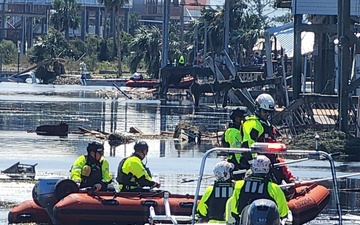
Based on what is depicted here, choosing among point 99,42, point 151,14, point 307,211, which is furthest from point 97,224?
point 151,14

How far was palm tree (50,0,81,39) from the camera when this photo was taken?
10888 cm

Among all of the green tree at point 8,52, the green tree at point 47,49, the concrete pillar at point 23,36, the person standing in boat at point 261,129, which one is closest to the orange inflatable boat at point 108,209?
the person standing in boat at point 261,129

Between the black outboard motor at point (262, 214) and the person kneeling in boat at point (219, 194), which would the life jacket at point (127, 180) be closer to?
the person kneeling in boat at point (219, 194)

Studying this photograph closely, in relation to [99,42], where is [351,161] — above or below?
below

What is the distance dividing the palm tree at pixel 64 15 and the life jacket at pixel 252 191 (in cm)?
9959

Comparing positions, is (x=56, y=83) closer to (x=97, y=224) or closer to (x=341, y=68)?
(x=341, y=68)

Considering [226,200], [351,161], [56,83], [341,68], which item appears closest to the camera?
[226,200]

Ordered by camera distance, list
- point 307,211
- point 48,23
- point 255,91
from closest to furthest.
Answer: point 307,211, point 255,91, point 48,23

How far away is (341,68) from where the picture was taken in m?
27.5

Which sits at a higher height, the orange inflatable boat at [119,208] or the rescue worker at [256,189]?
the rescue worker at [256,189]

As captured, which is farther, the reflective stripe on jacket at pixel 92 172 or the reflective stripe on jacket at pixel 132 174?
the reflective stripe on jacket at pixel 92 172

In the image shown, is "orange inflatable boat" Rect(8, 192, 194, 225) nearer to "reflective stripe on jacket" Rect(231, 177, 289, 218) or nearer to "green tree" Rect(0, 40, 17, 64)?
"reflective stripe on jacket" Rect(231, 177, 289, 218)

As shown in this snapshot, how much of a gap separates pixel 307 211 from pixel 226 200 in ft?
10.8

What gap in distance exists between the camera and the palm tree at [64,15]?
10888 cm
